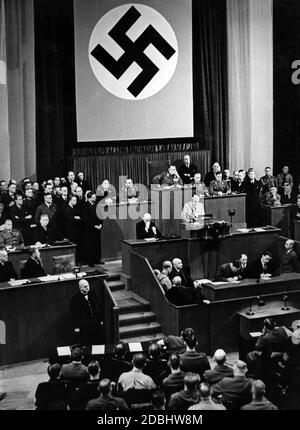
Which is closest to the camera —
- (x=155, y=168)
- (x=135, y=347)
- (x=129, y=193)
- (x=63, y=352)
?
(x=63, y=352)

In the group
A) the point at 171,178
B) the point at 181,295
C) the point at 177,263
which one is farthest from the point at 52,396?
the point at 171,178

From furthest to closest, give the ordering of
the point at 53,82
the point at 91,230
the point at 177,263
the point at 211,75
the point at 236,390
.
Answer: the point at 211,75 < the point at 53,82 < the point at 91,230 < the point at 177,263 < the point at 236,390

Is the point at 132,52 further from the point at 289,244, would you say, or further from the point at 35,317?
the point at 35,317

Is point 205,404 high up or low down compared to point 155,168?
down

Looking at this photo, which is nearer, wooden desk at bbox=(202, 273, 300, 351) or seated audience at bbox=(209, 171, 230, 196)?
wooden desk at bbox=(202, 273, 300, 351)

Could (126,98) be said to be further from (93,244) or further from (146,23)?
(93,244)

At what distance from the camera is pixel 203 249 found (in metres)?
13.7

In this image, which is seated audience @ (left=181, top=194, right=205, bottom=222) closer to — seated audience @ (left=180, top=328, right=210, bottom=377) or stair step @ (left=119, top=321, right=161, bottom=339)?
stair step @ (left=119, top=321, right=161, bottom=339)

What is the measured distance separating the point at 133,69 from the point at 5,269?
24.6 ft

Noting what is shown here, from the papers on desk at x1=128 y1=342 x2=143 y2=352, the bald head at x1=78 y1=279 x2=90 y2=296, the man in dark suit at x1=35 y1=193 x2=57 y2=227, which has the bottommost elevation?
the papers on desk at x1=128 y1=342 x2=143 y2=352

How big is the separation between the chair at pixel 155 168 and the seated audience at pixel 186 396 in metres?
10.1

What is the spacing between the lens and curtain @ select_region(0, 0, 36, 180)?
16375 mm

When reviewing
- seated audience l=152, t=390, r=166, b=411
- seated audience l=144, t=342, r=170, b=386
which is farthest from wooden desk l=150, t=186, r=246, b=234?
seated audience l=152, t=390, r=166, b=411

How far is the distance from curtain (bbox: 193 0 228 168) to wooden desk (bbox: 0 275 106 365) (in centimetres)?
840
